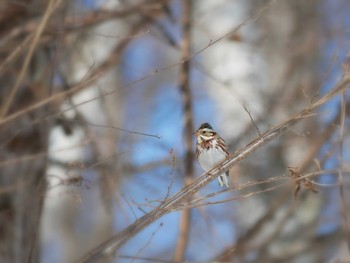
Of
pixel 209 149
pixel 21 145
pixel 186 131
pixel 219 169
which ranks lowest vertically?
pixel 219 169

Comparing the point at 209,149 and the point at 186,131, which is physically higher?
the point at 186,131

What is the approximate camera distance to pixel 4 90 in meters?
3.46

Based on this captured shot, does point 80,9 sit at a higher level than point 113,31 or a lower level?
lower

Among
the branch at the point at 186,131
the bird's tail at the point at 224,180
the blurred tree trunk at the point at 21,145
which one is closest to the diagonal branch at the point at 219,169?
the bird's tail at the point at 224,180

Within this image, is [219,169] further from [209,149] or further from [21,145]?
[21,145]

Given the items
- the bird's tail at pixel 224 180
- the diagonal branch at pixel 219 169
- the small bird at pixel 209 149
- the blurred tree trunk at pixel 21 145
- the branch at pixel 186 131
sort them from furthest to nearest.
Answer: the branch at pixel 186 131 → the blurred tree trunk at pixel 21 145 → the bird's tail at pixel 224 180 → the small bird at pixel 209 149 → the diagonal branch at pixel 219 169

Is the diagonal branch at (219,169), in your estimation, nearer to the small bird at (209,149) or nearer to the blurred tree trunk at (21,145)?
the small bird at (209,149)

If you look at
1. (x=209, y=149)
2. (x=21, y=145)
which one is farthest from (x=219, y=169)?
(x=21, y=145)

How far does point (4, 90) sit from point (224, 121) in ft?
5.02

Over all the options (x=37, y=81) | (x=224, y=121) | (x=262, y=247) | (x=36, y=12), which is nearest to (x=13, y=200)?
(x=37, y=81)

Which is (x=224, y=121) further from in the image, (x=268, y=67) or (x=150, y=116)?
(x=150, y=116)

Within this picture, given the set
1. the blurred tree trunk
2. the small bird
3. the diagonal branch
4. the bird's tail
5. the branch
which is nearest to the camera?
the diagonal branch

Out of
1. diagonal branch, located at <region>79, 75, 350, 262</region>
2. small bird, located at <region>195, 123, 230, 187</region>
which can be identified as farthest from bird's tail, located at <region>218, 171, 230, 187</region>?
diagonal branch, located at <region>79, 75, 350, 262</region>

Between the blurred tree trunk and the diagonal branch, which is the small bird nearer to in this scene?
the diagonal branch
